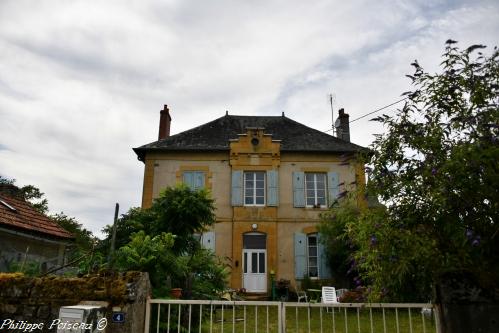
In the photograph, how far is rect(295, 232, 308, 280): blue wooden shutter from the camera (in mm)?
16344

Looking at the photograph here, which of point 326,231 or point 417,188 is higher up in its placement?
point 326,231

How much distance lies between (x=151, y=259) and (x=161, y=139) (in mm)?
13381

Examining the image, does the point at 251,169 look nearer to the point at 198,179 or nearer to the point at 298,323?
the point at 198,179

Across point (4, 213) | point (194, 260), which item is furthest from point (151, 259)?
point (4, 213)

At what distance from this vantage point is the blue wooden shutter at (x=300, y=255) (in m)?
16.3

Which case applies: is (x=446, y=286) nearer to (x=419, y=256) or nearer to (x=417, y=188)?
(x=419, y=256)

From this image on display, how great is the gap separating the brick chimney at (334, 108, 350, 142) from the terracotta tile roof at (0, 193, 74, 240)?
→ 1376 centimetres

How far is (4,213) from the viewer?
8.87 metres

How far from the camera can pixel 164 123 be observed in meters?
19.3

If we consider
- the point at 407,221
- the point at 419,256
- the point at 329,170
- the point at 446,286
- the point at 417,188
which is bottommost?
the point at 446,286

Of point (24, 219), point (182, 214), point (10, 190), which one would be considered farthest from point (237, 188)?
point (24, 219)

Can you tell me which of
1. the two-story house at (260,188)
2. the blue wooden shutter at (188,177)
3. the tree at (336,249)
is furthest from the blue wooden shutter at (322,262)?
the blue wooden shutter at (188,177)

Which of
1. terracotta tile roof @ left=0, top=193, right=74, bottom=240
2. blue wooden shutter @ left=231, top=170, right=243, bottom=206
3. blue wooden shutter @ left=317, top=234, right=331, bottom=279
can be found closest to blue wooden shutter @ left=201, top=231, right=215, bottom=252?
blue wooden shutter @ left=231, top=170, right=243, bottom=206

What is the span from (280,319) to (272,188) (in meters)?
12.9
